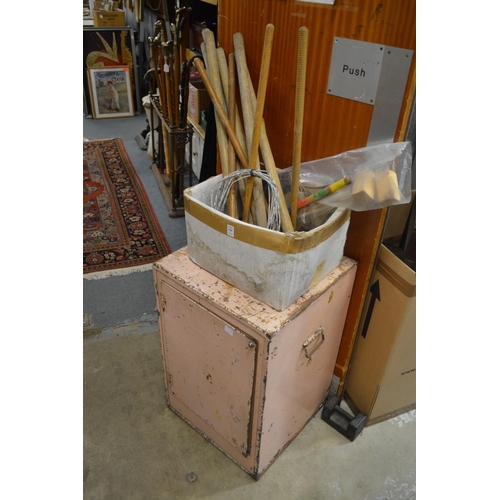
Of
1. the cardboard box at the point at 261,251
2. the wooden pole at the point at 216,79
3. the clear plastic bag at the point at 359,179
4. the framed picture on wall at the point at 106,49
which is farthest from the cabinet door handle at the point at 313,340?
the framed picture on wall at the point at 106,49

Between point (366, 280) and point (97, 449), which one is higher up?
point (366, 280)

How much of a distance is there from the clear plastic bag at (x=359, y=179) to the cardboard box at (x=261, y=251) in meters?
0.07

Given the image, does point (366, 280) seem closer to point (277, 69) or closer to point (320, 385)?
point (320, 385)

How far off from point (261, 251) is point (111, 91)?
4196 millimetres

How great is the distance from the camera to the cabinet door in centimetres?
125

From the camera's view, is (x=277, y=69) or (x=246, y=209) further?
(x=277, y=69)

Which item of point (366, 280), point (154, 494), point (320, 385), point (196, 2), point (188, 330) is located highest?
point (196, 2)

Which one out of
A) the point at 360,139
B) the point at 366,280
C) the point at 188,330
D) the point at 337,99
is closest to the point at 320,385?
the point at 366,280

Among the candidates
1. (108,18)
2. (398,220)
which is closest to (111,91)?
(108,18)

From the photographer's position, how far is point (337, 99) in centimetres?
127

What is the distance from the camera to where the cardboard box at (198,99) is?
2881 millimetres

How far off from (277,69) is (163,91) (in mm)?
1767

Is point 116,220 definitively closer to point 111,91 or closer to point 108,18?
point 111,91

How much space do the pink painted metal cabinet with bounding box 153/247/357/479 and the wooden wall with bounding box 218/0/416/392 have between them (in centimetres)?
16
